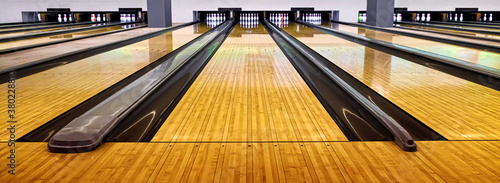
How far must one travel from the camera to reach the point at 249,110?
2307mm

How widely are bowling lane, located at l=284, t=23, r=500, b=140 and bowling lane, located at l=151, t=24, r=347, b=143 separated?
1.81ft

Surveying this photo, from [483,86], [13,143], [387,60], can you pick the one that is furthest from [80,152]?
[387,60]

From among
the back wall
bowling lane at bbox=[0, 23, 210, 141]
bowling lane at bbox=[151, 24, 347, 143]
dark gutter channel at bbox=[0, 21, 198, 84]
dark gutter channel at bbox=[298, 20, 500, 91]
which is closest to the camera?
bowling lane at bbox=[151, 24, 347, 143]

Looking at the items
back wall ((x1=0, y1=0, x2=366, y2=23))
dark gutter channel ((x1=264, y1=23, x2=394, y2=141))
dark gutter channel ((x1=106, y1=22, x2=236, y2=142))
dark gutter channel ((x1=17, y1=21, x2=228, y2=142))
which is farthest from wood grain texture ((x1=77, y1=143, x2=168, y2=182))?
back wall ((x1=0, y1=0, x2=366, y2=23))

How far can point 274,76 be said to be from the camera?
3.38 meters

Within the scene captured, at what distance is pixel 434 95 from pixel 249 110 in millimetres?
1330

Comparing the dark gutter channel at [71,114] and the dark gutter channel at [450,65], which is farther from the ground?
the dark gutter channel at [450,65]

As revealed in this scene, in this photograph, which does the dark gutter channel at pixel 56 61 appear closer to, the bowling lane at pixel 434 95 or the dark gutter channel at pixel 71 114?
the dark gutter channel at pixel 71 114

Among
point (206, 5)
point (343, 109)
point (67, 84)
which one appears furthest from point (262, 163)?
point (206, 5)

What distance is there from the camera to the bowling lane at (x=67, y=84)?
2.16 metres

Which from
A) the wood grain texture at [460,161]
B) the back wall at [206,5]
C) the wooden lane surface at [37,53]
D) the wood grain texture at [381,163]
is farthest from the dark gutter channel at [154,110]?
the back wall at [206,5]

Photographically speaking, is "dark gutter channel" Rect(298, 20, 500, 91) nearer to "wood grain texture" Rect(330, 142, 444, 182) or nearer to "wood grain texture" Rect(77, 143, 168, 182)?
"wood grain texture" Rect(330, 142, 444, 182)

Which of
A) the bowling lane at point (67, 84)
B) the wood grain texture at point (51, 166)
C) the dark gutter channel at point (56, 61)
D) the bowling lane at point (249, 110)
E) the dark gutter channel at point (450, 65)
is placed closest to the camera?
the wood grain texture at point (51, 166)

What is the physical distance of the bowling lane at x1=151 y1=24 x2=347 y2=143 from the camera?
6.11 ft
